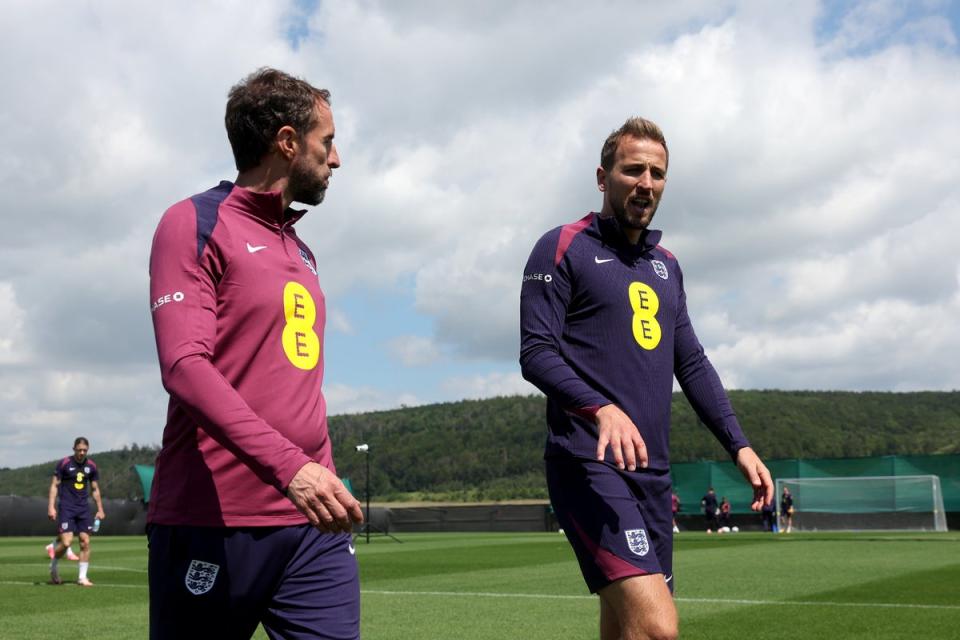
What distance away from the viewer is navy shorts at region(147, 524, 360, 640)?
3.02 metres

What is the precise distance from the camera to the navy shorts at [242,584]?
3023 mm

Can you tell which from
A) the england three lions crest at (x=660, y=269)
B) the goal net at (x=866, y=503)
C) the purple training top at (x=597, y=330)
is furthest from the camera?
the goal net at (x=866, y=503)

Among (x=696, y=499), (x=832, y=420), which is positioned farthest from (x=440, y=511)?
(x=832, y=420)

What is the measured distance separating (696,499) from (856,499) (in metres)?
6.31

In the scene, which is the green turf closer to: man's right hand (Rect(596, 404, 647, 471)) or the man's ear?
man's right hand (Rect(596, 404, 647, 471))

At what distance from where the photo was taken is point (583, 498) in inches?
165

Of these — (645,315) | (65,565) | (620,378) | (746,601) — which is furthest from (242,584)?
(65,565)

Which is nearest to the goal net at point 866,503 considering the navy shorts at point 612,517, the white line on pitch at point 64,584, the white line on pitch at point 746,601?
the white line on pitch at point 746,601

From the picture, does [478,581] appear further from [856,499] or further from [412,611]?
[856,499]

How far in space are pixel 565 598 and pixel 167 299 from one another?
997 cm

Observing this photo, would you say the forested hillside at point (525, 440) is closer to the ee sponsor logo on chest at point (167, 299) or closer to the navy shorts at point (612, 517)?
the navy shorts at point (612, 517)

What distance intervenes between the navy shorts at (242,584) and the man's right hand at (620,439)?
39.1 inches

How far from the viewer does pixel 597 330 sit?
4430 millimetres

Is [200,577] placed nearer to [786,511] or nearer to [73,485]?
[73,485]
